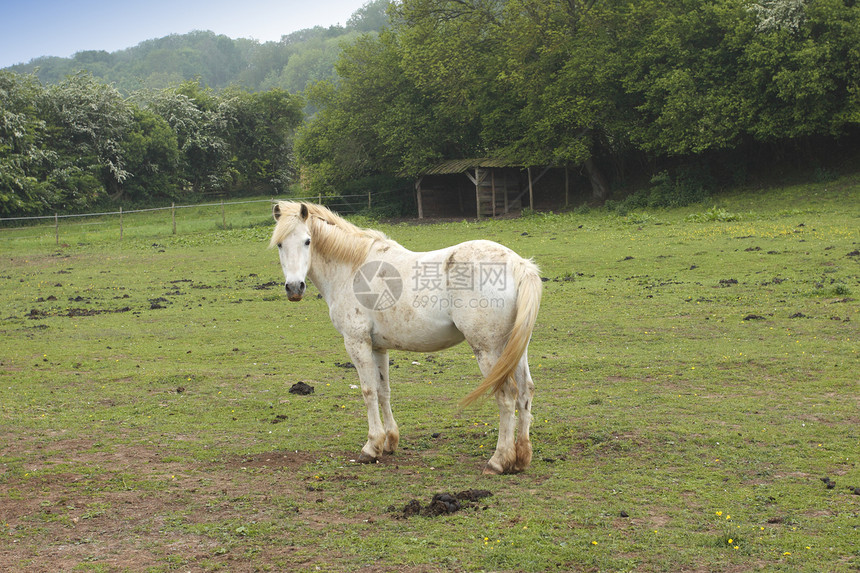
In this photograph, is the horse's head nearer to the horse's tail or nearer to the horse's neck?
the horse's neck

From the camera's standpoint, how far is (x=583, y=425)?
7434 millimetres

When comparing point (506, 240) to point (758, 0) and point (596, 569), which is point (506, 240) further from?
point (596, 569)

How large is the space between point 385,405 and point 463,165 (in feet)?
97.2

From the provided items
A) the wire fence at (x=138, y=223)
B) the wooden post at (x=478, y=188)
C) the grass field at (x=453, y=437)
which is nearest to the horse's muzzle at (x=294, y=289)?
the grass field at (x=453, y=437)

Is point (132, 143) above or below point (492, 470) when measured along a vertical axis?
above

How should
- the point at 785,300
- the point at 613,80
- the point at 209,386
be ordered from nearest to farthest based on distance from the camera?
the point at 209,386, the point at 785,300, the point at 613,80

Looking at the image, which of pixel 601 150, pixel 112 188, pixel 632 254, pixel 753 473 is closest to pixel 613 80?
pixel 601 150

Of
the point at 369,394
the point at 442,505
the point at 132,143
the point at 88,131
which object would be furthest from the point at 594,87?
the point at 88,131

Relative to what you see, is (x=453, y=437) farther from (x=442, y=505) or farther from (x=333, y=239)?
(x=333, y=239)

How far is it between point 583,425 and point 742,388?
7.56 ft

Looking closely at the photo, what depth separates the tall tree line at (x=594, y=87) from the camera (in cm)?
2633

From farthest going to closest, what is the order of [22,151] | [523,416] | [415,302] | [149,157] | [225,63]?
[225,63] < [149,157] < [22,151] < [415,302] < [523,416]

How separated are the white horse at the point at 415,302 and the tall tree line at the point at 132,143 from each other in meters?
37.9

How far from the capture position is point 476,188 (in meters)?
35.4
